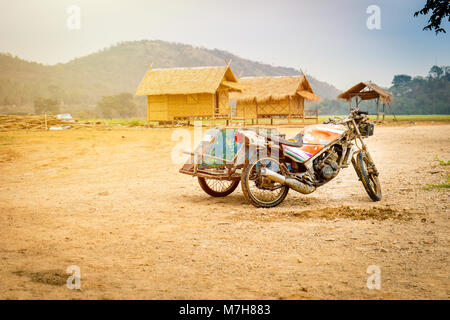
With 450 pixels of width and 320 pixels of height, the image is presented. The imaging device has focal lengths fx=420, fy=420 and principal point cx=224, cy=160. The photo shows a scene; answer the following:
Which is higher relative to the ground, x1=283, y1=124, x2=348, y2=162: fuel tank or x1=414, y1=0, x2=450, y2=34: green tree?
x1=414, y1=0, x2=450, y2=34: green tree

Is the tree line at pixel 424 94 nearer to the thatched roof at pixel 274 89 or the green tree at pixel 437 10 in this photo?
the thatched roof at pixel 274 89

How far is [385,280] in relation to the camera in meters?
3.47

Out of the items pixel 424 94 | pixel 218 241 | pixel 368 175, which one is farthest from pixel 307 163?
pixel 424 94

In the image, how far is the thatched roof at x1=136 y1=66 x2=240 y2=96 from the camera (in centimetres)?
2881

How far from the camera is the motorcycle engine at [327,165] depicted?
6.44m

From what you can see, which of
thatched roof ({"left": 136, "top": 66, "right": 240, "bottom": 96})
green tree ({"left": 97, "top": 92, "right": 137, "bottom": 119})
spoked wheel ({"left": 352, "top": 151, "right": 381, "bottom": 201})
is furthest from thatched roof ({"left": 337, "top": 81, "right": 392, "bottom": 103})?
green tree ({"left": 97, "top": 92, "right": 137, "bottom": 119})

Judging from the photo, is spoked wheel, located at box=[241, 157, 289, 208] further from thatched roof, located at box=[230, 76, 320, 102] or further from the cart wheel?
thatched roof, located at box=[230, 76, 320, 102]

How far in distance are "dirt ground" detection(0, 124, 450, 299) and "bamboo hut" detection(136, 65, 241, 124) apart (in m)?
21.0

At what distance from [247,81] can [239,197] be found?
3128cm

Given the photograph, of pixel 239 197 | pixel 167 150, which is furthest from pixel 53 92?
pixel 239 197

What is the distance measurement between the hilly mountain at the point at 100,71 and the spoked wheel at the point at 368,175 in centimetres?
3658

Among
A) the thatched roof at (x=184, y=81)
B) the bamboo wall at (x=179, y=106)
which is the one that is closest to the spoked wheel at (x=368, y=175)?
the thatched roof at (x=184, y=81)
